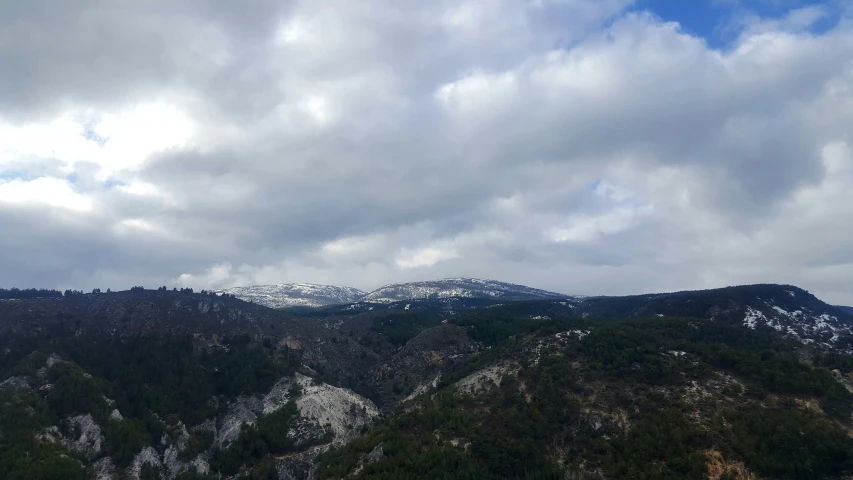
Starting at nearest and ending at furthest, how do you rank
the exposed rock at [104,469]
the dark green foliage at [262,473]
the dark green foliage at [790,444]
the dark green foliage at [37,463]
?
the dark green foliage at [790,444] < the dark green foliage at [37,463] < the exposed rock at [104,469] < the dark green foliage at [262,473]

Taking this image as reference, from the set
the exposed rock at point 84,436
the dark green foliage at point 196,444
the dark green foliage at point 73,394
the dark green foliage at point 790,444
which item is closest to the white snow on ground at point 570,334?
the dark green foliage at point 790,444

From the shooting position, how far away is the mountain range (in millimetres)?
88062

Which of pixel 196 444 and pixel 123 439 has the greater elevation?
pixel 123 439

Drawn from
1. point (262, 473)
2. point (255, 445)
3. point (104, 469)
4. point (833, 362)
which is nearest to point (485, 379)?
point (262, 473)

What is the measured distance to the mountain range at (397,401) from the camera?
88.1m

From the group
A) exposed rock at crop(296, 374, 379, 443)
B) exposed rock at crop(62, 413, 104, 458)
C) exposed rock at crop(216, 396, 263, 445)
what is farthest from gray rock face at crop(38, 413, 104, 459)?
exposed rock at crop(296, 374, 379, 443)

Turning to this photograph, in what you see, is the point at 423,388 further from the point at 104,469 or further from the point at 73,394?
the point at 73,394

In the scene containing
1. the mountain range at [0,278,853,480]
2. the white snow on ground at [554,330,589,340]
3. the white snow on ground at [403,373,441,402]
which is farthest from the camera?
the white snow on ground at [403,373,441,402]

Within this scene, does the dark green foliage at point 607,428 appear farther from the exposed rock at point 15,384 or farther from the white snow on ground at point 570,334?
the exposed rock at point 15,384

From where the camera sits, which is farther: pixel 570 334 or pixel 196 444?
pixel 570 334

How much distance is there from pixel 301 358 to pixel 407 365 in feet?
128

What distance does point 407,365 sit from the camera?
189 metres

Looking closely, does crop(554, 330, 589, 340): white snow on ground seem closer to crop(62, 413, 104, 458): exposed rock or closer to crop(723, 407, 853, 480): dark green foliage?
crop(723, 407, 853, 480): dark green foliage

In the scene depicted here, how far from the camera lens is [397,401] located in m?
164
